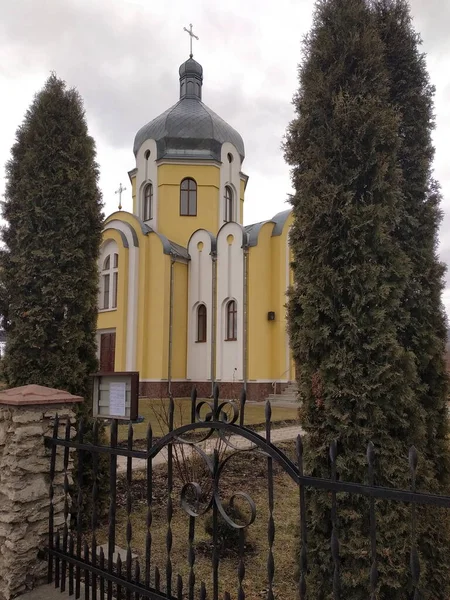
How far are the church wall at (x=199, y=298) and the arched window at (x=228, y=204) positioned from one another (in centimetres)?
258

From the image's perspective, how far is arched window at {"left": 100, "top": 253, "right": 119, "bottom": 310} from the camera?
17.3 meters

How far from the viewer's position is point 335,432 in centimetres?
266

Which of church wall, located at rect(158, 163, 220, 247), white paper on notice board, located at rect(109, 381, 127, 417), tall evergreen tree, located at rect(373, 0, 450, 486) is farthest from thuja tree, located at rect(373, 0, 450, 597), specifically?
church wall, located at rect(158, 163, 220, 247)

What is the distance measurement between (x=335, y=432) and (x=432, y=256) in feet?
4.17

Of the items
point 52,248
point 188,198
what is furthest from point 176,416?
point 188,198

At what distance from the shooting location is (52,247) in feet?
14.6

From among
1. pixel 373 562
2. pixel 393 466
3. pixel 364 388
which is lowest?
pixel 373 562

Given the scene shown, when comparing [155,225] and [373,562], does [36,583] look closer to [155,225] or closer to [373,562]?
[373,562]

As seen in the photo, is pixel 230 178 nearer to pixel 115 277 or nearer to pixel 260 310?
pixel 115 277

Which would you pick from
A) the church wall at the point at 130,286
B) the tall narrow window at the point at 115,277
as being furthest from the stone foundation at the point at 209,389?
the tall narrow window at the point at 115,277

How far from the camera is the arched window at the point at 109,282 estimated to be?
17312 millimetres

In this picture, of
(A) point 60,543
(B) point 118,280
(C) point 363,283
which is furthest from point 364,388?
(B) point 118,280

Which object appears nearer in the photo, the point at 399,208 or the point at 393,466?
the point at 393,466

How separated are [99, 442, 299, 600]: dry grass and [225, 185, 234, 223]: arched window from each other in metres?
14.3
